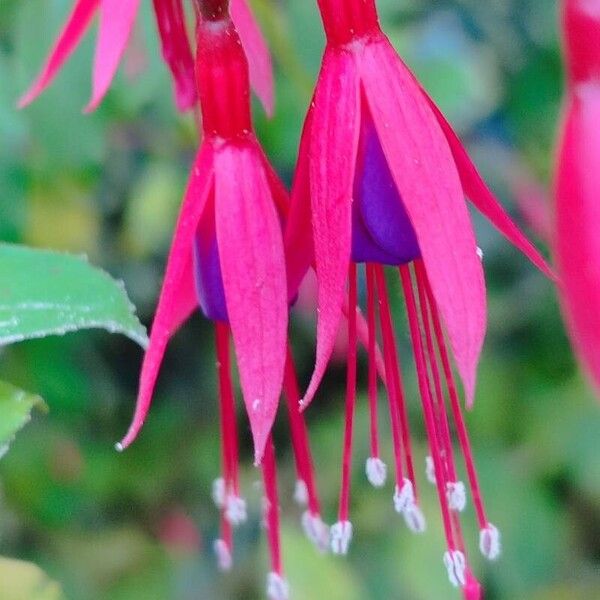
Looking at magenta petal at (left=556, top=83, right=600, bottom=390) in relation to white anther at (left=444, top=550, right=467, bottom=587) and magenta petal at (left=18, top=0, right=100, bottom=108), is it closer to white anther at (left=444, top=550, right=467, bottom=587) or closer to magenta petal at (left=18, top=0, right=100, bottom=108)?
white anther at (left=444, top=550, right=467, bottom=587)

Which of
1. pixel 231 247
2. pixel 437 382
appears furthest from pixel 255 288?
pixel 437 382

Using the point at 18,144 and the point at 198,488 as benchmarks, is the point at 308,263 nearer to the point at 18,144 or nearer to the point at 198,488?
the point at 18,144

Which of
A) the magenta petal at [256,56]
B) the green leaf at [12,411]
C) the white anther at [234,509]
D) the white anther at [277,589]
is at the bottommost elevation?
the white anther at [277,589]

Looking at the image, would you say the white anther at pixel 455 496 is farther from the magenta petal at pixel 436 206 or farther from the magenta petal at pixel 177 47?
the magenta petal at pixel 177 47

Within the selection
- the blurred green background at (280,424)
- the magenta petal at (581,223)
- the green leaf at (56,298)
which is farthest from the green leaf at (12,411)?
the blurred green background at (280,424)

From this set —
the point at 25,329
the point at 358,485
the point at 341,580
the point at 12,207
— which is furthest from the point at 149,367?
the point at 358,485

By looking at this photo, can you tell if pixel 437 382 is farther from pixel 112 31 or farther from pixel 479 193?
pixel 112 31
